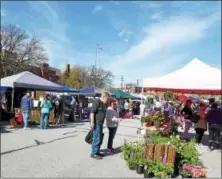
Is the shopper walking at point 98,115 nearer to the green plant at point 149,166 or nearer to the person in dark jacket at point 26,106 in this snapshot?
the green plant at point 149,166

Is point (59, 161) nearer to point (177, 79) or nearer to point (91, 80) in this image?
point (177, 79)

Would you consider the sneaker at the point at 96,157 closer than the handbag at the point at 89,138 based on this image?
Yes

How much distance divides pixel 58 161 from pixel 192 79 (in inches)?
171

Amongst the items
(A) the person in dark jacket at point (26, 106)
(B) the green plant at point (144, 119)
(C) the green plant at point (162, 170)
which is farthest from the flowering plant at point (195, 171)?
(A) the person in dark jacket at point (26, 106)

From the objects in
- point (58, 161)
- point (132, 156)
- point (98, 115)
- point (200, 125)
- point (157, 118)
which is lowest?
point (58, 161)

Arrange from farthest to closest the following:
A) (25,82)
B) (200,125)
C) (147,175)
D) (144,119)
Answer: (25,82) → (200,125) → (144,119) → (147,175)

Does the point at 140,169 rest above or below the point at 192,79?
below

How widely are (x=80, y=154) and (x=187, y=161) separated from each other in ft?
11.2

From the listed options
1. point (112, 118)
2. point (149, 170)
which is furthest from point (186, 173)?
point (112, 118)

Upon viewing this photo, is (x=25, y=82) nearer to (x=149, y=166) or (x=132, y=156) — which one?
(x=132, y=156)

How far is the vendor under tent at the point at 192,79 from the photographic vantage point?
8.68m

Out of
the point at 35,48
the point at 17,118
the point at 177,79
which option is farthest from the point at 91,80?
the point at 177,79

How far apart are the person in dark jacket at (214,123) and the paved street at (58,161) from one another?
36.4 inches

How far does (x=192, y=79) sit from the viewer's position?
362 inches
